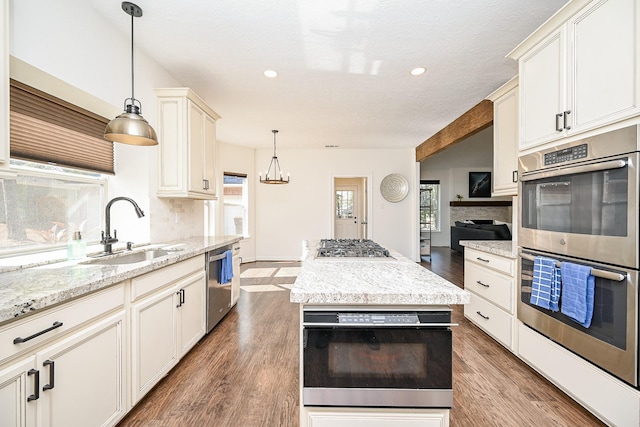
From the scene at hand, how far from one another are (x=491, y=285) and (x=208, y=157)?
315 cm

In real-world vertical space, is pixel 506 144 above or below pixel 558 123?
above

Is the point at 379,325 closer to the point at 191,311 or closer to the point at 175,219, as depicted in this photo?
the point at 191,311

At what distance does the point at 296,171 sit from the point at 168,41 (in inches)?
167

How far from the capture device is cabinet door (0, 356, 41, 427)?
0.98 metres

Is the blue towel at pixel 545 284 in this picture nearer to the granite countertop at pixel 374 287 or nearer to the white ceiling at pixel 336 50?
the granite countertop at pixel 374 287

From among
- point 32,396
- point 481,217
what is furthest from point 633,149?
point 481,217

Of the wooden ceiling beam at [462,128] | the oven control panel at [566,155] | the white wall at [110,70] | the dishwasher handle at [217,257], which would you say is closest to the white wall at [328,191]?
the wooden ceiling beam at [462,128]

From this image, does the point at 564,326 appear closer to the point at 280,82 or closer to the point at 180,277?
the point at 180,277

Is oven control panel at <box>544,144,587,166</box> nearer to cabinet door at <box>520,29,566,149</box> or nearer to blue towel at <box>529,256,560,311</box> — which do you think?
cabinet door at <box>520,29,566,149</box>

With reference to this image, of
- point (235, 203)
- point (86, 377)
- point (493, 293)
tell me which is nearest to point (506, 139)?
point (493, 293)

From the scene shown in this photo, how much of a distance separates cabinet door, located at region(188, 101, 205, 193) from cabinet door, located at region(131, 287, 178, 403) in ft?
4.05

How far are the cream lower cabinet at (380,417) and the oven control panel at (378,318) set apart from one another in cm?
36

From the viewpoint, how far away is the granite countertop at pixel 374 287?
1126 millimetres

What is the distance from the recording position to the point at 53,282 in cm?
130
